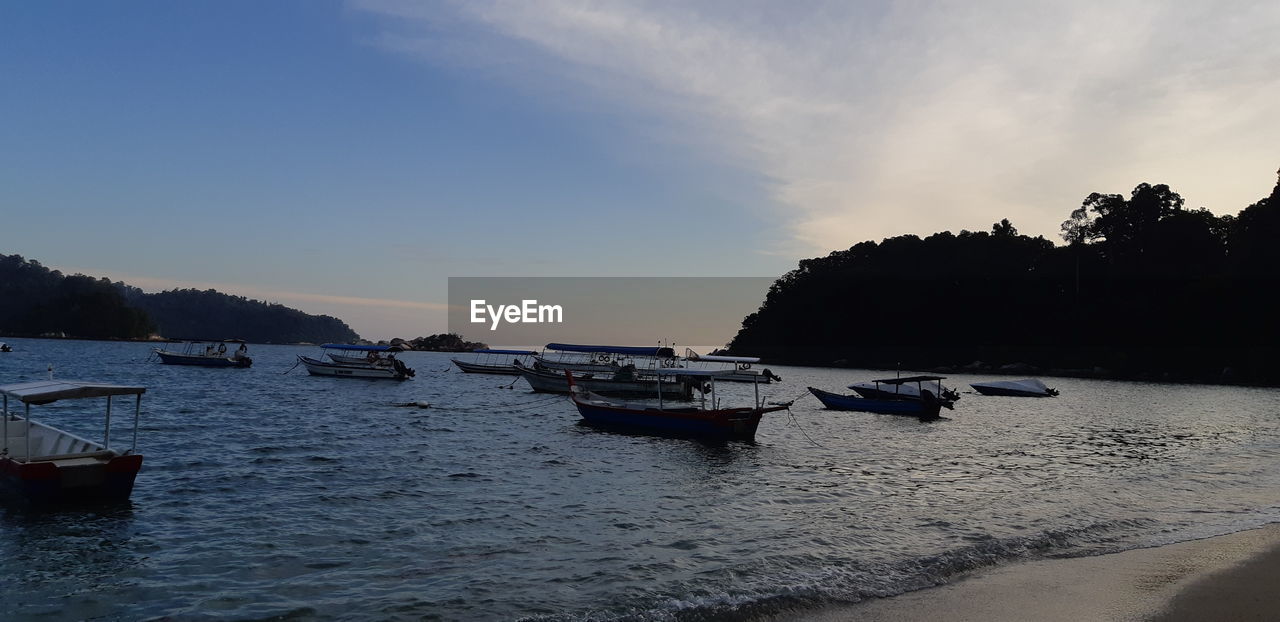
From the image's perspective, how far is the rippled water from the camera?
12125 millimetres

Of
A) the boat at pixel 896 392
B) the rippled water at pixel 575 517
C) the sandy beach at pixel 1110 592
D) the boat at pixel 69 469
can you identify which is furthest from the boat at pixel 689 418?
the boat at pixel 896 392

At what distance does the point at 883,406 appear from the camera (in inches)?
2053

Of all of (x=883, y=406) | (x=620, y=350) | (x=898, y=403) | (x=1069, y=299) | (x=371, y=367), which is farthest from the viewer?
(x=1069, y=299)

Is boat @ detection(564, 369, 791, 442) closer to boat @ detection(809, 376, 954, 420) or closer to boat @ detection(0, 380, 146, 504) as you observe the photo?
boat @ detection(809, 376, 954, 420)

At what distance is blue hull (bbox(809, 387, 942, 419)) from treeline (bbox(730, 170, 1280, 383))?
71.7 meters

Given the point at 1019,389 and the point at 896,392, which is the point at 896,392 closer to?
the point at 896,392

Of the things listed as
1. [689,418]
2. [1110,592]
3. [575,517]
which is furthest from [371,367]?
[1110,592]

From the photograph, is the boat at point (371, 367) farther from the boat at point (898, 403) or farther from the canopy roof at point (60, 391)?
the canopy roof at point (60, 391)

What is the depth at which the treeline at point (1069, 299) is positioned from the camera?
101188 mm

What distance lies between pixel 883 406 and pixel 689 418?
23662 millimetres

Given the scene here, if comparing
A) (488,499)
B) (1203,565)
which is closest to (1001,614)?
(1203,565)

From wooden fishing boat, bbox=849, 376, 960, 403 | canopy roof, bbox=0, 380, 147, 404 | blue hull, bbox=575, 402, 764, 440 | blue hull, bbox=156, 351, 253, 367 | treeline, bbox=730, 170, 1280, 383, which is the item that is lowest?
blue hull, bbox=575, 402, 764, 440

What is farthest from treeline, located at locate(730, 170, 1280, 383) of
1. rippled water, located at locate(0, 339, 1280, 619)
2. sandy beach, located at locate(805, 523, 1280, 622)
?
sandy beach, located at locate(805, 523, 1280, 622)

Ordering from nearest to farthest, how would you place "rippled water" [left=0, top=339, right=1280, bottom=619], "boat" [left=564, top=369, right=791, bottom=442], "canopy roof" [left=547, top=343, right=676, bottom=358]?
"rippled water" [left=0, top=339, right=1280, bottom=619] < "boat" [left=564, top=369, right=791, bottom=442] < "canopy roof" [left=547, top=343, right=676, bottom=358]
